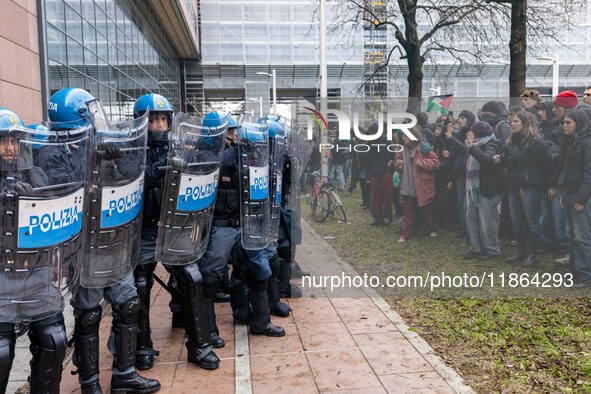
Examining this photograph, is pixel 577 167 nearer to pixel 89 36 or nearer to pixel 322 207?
pixel 322 207

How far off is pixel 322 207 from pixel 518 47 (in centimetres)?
452

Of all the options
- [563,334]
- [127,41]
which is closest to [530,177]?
[563,334]

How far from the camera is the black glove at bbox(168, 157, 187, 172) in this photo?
341cm

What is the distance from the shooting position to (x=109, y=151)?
9.84 feet

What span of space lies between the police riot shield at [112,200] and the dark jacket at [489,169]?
3696 mm

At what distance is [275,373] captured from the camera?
12.5 ft

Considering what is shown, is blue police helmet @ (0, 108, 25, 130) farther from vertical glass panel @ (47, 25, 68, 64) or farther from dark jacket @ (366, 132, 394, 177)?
vertical glass panel @ (47, 25, 68, 64)

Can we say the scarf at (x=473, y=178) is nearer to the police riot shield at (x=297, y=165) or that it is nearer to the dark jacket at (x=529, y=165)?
the dark jacket at (x=529, y=165)

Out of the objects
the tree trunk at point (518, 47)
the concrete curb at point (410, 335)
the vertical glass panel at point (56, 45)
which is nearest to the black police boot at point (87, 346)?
the concrete curb at point (410, 335)

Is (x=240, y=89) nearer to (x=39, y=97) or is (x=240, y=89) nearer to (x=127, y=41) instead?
(x=127, y=41)

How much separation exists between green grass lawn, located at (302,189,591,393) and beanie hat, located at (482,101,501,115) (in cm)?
140

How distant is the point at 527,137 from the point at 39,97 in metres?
6.13

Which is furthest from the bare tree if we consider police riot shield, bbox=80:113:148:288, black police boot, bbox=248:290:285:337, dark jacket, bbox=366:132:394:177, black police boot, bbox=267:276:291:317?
police riot shield, bbox=80:113:148:288

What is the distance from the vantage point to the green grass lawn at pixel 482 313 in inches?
147
